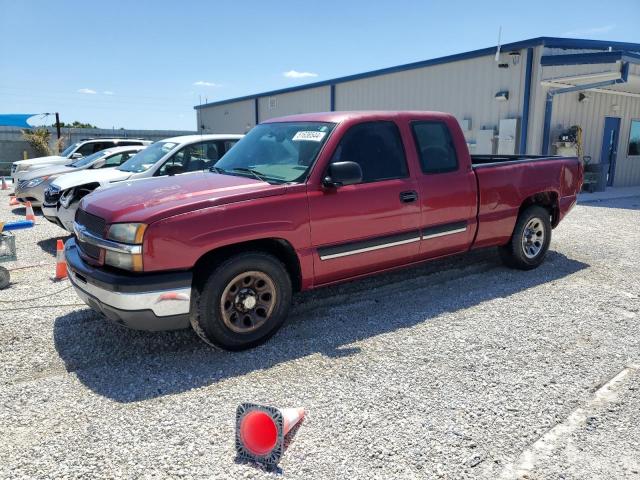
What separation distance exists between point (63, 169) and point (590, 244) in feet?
32.4

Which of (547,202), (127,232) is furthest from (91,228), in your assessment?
(547,202)

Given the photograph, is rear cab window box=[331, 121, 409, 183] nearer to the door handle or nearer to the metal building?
the door handle

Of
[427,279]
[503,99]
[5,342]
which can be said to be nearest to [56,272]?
[5,342]

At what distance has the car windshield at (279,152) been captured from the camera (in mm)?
4328

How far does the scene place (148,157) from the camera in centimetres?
815

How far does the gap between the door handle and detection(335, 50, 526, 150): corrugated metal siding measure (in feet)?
36.4

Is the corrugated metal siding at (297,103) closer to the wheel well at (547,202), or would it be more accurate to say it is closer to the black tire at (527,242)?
the wheel well at (547,202)

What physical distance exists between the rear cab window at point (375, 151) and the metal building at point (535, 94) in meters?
10.0

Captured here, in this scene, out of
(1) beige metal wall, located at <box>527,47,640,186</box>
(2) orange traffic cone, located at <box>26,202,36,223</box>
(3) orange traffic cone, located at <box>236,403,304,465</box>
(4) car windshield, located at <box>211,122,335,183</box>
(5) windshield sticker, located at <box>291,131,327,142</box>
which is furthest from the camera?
(1) beige metal wall, located at <box>527,47,640,186</box>

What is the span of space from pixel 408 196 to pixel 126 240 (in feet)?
8.24

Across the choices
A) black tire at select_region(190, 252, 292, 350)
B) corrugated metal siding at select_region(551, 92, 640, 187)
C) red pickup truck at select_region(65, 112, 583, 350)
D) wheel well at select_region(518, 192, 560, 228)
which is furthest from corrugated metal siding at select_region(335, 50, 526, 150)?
black tire at select_region(190, 252, 292, 350)

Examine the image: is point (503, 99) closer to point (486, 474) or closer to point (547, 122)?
point (547, 122)

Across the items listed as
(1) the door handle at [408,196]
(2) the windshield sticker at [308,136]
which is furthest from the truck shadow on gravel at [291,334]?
(2) the windshield sticker at [308,136]

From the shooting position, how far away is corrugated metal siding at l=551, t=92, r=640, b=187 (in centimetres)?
1495
